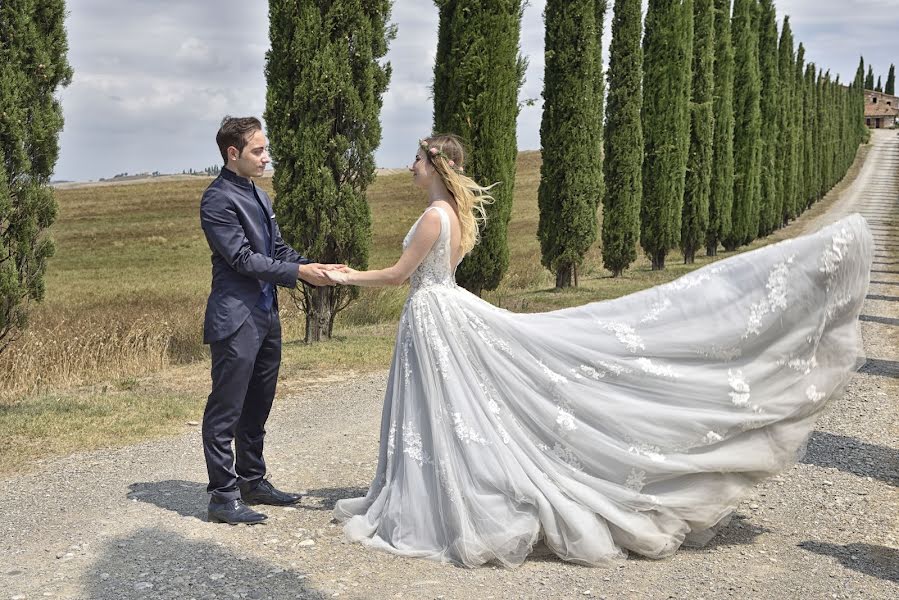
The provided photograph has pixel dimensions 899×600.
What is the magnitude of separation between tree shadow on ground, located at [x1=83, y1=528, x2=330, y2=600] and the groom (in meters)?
0.47

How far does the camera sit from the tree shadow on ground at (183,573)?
4324mm

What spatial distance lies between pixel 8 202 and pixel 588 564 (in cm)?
650

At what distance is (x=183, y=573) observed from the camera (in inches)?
180

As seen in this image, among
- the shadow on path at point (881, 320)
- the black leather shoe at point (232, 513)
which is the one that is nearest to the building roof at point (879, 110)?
the shadow on path at point (881, 320)

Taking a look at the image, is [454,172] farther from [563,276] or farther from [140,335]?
[563,276]

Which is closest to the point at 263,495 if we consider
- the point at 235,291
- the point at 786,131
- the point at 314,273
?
the point at 235,291

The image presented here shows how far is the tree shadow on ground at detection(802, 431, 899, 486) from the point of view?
21.5 feet

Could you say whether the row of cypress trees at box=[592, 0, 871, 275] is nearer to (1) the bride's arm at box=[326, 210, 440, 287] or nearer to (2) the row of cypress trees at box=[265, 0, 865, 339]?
(2) the row of cypress trees at box=[265, 0, 865, 339]

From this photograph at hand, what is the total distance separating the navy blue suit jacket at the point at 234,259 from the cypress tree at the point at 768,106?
3729 centimetres

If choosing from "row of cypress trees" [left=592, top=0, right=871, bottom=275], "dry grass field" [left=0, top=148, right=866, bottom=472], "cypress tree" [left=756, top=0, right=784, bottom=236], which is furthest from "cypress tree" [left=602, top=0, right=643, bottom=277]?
"cypress tree" [left=756, top=0, right=784, bottom=236]

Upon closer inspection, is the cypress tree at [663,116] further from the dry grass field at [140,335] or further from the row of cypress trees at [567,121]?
the dry grass field at [140,335]

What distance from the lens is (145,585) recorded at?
442 centimetres

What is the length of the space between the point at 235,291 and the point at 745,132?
34367 millimetres

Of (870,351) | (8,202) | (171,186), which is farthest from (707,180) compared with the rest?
(171,186)
